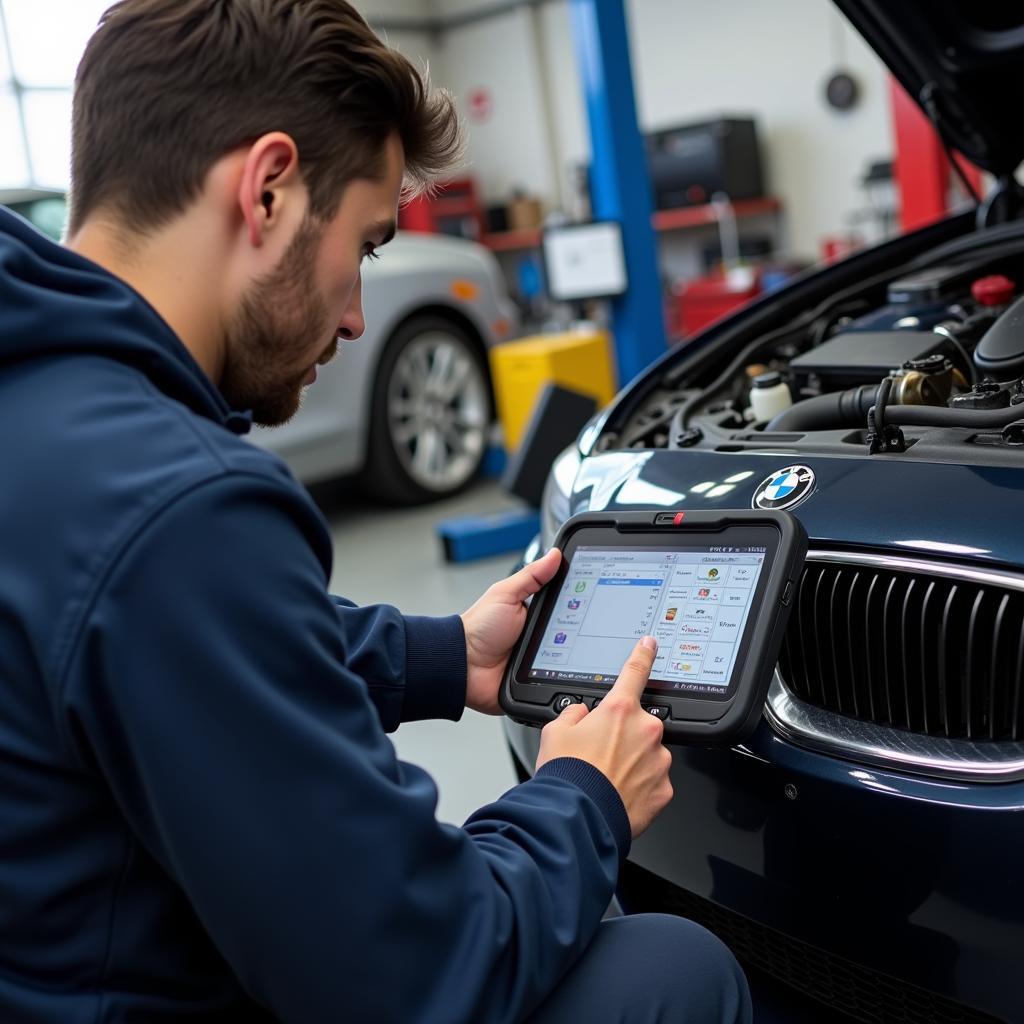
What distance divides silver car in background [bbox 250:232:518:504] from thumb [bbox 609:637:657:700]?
10.0 feet

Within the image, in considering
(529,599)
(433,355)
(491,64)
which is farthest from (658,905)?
(491,64)

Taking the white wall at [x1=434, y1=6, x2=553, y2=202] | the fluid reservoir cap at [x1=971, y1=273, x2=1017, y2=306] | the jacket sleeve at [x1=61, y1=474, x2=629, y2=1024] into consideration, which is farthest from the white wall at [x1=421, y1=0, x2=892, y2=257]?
the jacket sleeve at [x1=61, y1=474, x2=629, y2=1024]

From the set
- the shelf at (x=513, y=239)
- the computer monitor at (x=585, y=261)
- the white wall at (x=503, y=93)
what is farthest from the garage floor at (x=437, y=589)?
the white wall at (x=503, y=93)

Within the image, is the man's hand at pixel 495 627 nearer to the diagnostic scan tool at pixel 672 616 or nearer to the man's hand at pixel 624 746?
the diagnostic scan tool at pixel 672 616

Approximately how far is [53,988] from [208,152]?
0.58m

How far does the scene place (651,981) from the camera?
960 millimetres

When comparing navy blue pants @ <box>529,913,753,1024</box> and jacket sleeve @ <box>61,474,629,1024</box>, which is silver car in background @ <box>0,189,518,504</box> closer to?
navy blue pants @ <box>529,913,753,1024</box>

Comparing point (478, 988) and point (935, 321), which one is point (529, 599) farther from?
point (935, 321)

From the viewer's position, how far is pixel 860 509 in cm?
124

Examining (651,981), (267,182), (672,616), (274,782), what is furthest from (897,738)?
(267,182)

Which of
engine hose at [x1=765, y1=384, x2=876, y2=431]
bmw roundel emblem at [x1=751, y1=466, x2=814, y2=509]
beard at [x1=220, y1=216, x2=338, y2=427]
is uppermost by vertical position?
beard at [x1=220, y1=216, x2=338, y2=427]

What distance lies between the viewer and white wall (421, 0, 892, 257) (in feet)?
30.3

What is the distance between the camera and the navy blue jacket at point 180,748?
2.39ft

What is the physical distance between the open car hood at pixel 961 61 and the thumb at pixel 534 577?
1.14 m
